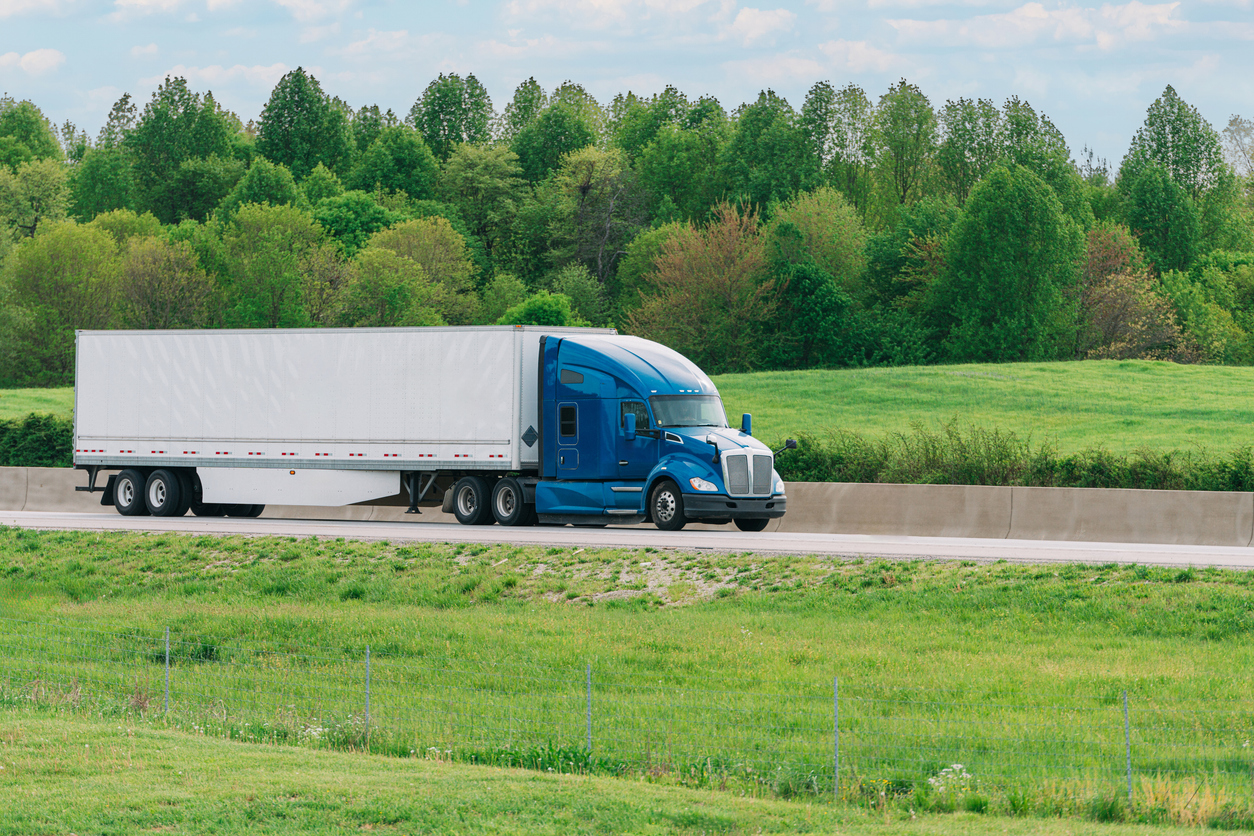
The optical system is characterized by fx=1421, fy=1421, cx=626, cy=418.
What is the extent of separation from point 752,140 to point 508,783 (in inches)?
3651

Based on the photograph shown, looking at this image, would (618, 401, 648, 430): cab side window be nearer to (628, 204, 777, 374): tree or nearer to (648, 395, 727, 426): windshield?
(648, 395, 727, 426): windshield

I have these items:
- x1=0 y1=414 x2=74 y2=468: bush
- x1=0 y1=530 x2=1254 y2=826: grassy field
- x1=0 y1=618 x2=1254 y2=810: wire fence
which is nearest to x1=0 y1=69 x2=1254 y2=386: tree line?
x1=0 y1=414 x2=74 y2=468: bush

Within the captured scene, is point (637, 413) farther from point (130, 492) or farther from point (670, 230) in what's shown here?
point (670, 230)

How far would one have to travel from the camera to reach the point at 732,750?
1138cm

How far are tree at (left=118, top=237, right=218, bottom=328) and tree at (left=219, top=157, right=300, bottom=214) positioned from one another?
1326 centimetres

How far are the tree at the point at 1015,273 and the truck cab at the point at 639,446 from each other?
52.7m

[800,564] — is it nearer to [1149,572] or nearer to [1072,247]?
[1149,572]

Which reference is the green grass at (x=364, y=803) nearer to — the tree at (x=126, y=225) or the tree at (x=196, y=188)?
the tree at (x=126, y=225)

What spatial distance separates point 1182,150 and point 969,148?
47.3ft

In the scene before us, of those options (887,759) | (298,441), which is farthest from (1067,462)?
(887,759)

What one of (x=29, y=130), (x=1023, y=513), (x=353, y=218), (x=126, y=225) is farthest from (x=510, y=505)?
(x=29, y=130)

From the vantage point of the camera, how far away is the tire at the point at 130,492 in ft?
104

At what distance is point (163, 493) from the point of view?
3138 cm

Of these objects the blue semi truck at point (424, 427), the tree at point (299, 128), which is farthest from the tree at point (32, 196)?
the blue semi truck at point (424, 427)
